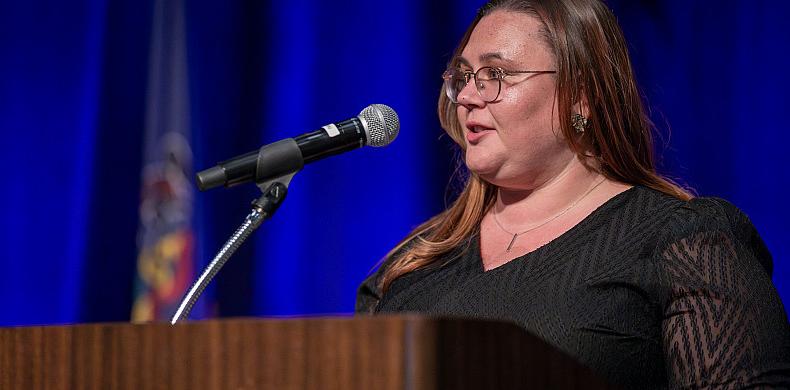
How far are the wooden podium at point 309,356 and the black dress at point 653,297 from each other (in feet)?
1.68

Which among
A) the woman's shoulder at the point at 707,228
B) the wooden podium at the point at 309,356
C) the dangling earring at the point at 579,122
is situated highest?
the dangling earring at the point at 579,122

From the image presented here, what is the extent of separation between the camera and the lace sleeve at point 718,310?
1.39 m

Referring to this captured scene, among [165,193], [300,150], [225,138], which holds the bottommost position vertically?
[300,150]

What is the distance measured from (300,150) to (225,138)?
1.13m

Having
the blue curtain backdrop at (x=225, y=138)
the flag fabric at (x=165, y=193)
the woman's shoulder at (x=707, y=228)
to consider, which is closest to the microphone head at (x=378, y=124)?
the woman's shoulder at (x=707, y=228)

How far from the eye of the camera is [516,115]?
1.73 metres

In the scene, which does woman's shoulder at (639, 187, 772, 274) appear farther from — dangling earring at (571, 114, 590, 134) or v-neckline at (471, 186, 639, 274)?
dangling earring at (571, 114, 590, 134)

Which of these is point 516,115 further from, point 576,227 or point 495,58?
point 576,227

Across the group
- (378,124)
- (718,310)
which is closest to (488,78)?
(378,124)

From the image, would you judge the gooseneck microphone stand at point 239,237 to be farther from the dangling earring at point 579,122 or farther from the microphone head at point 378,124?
the dangling earring at point 579,122

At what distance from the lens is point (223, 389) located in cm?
82

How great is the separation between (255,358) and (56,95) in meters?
2.02

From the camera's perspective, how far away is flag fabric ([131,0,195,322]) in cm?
248

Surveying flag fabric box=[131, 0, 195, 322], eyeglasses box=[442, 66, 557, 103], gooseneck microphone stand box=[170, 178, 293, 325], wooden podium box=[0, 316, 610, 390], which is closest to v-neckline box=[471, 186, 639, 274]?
eyeglasses box=[442, 66, 557, 103]
